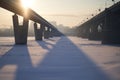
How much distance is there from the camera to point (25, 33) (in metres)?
57.8

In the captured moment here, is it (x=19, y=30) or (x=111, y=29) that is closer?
(x=19, y=30)

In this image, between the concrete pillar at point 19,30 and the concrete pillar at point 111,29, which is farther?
the concrete pillar at point 111,29

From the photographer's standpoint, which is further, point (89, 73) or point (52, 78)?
point (89, 73)

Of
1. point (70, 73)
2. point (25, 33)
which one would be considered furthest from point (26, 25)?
point (70, 73)

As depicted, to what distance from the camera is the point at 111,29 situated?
63875 millimetres

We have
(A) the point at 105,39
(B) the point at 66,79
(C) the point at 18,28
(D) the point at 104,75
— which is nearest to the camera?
(B) the point at 66,79

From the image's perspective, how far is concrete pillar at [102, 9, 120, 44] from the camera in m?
62.3

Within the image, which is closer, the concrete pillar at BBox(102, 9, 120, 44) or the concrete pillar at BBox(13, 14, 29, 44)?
the concrete pillar at BBox(13, 14, 29, 44)

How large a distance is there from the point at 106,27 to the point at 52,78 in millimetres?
50621

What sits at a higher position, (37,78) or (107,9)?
(107,9)

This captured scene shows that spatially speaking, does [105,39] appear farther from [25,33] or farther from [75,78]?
[75,78]

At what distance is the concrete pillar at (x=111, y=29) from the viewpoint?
204ft

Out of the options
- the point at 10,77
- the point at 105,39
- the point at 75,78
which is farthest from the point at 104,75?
the point at 105,39

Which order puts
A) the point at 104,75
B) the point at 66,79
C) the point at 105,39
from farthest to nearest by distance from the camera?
the point at 105,39 < the point at 104,75 < the point at 66,79
